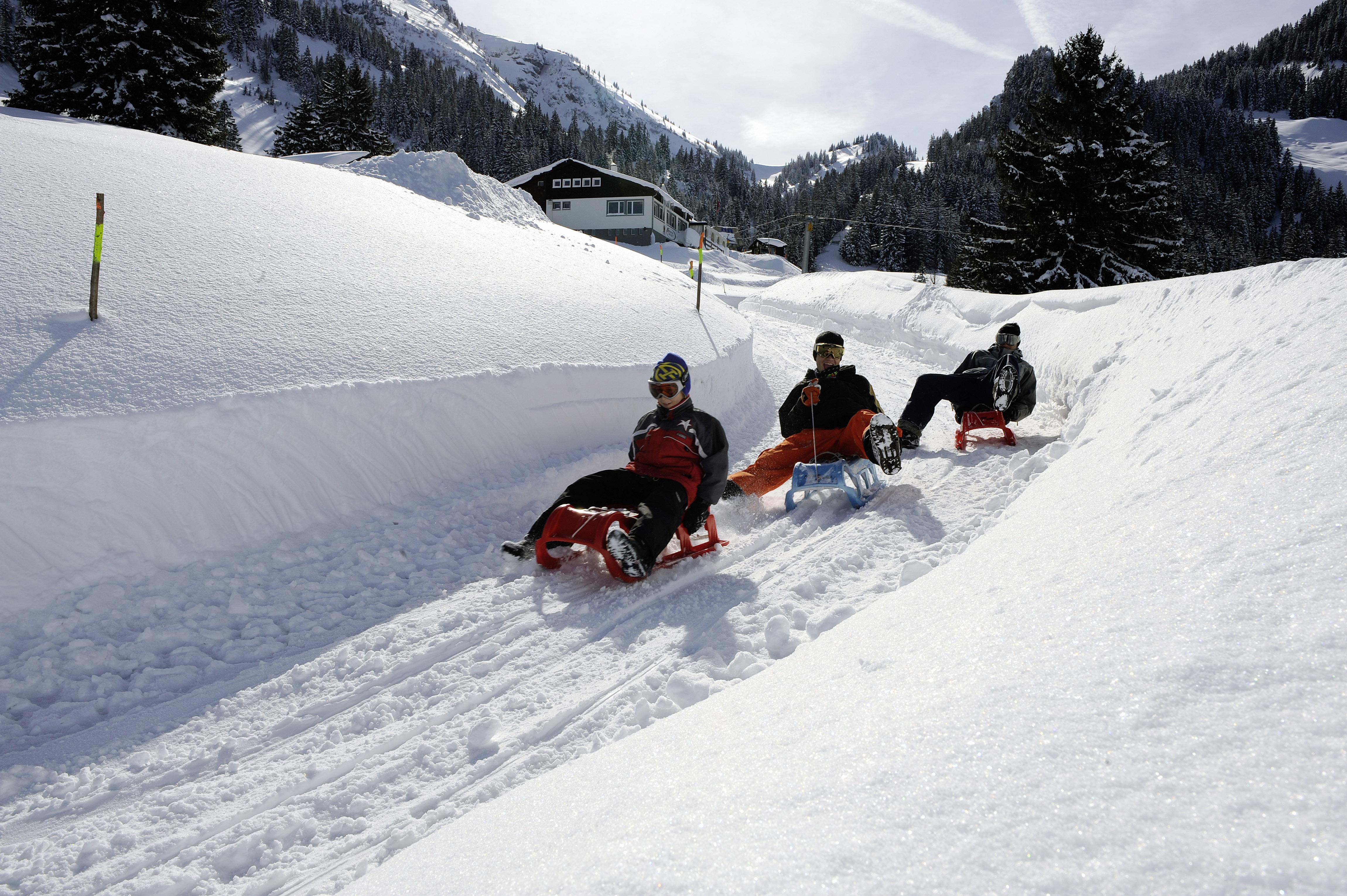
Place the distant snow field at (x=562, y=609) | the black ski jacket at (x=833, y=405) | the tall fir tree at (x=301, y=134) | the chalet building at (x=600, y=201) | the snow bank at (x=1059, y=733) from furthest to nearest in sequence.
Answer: the chalet building at (x=600, y=201) → the tall fir tree at (x=301, y=134) → the black ski jacket at (x=833, y=405) → the distant snow field at (x=562, y=609) → the snow bank at (x=1059, y=733)

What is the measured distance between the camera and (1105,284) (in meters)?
17.5

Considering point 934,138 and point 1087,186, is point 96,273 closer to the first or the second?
point 1087,186

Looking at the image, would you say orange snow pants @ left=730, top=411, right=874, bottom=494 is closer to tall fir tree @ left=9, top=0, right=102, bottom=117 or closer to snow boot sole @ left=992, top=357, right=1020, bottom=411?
snow boot sole @ left=992, top=357, right=1020, bottom=411

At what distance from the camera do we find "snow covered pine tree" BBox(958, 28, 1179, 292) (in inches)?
677

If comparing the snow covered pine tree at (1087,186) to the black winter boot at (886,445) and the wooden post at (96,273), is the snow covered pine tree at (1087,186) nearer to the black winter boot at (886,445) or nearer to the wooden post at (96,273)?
the black winter boot at (886,445)

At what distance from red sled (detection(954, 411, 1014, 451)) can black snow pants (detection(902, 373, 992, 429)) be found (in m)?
0.08

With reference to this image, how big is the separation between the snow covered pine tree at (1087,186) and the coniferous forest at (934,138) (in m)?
0.06

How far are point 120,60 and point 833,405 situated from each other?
21764 mm

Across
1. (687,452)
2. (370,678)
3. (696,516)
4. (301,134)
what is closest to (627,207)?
(301,134)

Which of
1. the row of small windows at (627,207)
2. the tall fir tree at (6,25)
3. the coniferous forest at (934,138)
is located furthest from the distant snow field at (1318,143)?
the tall fir tree at (6,25)

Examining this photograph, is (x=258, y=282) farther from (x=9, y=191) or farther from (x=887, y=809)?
(x=887, y=809)

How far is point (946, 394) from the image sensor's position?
6328 millimetres

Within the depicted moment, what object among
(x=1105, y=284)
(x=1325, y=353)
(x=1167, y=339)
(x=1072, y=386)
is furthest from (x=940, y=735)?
(x=1105, y=284)

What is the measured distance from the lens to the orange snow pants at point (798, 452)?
5441mm
